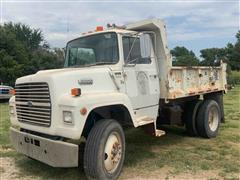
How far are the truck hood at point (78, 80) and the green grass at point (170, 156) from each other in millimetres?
1537

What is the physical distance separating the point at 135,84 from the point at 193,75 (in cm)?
235

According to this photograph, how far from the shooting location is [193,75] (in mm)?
8047

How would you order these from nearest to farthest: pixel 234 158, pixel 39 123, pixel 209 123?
pixel 39 123 → pixel 234 158 → pixel 209 123

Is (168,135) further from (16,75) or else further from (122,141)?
(16,75)

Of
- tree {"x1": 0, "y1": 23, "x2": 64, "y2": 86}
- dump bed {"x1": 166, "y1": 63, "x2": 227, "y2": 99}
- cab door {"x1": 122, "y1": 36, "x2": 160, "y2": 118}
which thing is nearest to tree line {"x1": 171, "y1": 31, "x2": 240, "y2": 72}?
tree {"x1": 0, "y1": 23, "x2": 64, "y2": 86}

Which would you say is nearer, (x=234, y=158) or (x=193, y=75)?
(x=234, y=158)

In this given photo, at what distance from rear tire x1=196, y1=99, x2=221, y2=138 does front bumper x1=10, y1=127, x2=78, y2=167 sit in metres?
4.49

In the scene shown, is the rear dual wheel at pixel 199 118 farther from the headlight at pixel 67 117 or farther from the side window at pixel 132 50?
the headlight at pixel 67 117

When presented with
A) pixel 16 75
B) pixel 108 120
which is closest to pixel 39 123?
pixel 108 120

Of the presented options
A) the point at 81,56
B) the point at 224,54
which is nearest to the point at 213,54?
Result: the point at 224,54

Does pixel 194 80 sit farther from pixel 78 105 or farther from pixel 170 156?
pixel 78 105

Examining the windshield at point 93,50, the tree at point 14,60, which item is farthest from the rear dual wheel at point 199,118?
the tree at point 14,60

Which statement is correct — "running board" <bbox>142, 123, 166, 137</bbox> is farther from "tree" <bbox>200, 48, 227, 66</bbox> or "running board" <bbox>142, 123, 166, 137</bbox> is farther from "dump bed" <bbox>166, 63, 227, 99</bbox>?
"tree" <bbox>200, 48, 227, 66</bbox>

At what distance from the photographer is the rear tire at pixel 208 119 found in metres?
8.46
